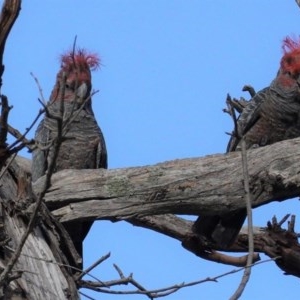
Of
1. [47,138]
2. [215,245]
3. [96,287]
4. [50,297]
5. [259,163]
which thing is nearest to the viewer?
[50,297]

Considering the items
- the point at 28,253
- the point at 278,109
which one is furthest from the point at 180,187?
the point at 278,109

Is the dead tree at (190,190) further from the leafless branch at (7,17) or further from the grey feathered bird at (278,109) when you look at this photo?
the leafless branch at (7,17)

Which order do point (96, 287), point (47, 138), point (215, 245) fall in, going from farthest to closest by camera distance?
point (47, 138)
point (215, 245)
point (96, 287)

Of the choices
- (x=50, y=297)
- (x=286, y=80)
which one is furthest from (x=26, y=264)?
(x=286, y=80)

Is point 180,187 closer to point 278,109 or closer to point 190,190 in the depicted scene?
point 190,190

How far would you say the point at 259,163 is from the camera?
566 cm

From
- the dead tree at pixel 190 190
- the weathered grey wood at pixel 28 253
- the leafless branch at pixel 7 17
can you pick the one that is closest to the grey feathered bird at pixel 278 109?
the dead tree at pixel 190 190

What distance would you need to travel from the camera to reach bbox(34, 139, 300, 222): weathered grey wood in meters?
5.64

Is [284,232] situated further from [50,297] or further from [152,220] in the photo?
[50,297]

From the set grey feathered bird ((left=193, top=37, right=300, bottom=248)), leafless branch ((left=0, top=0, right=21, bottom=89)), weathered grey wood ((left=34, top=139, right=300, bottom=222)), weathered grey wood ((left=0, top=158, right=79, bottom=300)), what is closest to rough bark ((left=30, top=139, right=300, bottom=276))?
weathered grey wood ((left=34, top=139, right=300, bottom=222))

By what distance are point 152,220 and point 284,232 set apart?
1092 millimetres

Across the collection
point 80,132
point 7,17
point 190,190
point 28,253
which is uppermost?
point 80,132

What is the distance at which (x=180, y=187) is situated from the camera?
5.72m

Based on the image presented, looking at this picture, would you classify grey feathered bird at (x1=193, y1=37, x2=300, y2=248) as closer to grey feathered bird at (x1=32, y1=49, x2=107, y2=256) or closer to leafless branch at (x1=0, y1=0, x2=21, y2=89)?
grey feathered bird at (x1=32, y1=49, x2=107, y2=256)
